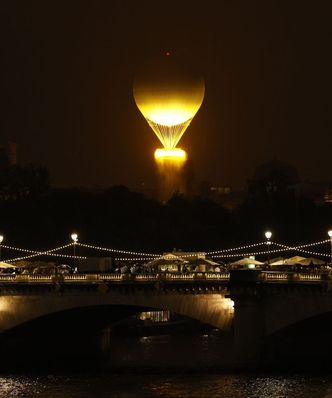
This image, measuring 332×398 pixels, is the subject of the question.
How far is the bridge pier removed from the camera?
9612cm

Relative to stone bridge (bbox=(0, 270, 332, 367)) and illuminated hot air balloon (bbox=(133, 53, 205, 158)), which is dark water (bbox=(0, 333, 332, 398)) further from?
illuminated hot air balloon (bbox=(133, 53, 205, 158))

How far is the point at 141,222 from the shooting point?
16812 cm

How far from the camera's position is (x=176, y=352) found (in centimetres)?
11225

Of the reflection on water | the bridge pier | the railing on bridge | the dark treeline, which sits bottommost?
the reflection on water

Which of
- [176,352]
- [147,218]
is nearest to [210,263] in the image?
[176,352]

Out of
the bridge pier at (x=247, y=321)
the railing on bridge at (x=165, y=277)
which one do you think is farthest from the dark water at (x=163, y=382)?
the railing on bridge at (x=165, y=277)

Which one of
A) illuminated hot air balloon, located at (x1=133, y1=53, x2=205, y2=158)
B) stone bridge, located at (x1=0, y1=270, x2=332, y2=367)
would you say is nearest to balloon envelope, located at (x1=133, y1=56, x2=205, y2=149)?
illuminated hot air balloon, located at (x1=133, y1=53, x2=205, y2=158)

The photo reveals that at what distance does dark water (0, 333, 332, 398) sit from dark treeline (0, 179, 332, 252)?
183 feet

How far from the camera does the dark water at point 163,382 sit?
294 ft

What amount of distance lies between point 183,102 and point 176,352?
86.5 m

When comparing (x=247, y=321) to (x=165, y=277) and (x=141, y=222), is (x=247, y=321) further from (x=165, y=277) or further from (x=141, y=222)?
(x=141, y=222)

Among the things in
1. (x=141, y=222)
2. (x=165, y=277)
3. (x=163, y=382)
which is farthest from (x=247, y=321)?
(x=141, y=222)

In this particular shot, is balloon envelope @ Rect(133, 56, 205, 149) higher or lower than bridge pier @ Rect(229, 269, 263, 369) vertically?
higher

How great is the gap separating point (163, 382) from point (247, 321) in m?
5.79
